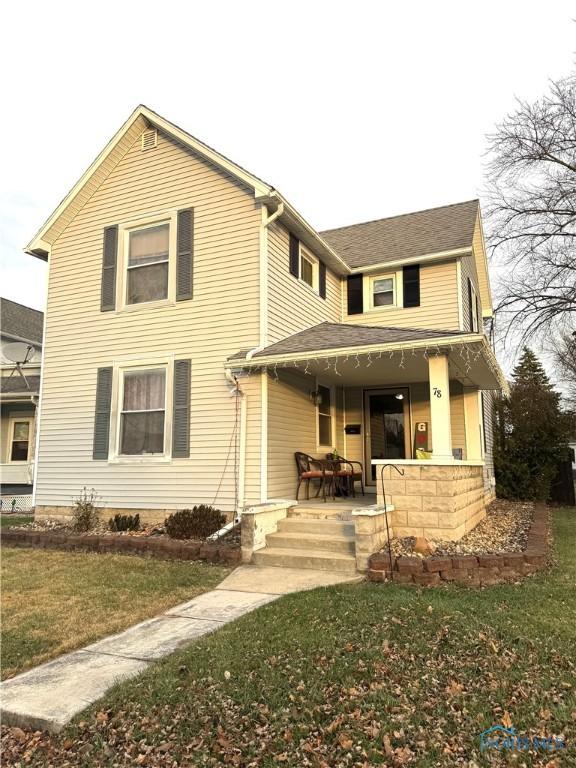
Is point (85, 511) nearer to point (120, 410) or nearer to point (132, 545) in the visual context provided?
point (120, 410)

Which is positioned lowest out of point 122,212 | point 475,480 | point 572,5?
point 475,480

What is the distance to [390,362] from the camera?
29.1ft

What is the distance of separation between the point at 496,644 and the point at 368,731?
153cm

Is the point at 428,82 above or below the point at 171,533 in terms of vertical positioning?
above

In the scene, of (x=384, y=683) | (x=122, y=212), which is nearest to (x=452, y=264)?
(x=122, y=212)

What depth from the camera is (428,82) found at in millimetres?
10258

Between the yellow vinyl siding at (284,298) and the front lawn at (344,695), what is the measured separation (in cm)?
560

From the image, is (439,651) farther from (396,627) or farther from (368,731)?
(368,731)

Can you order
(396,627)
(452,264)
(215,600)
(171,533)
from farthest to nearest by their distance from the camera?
1. (452,264)
2. (171,533)
3. (215,600)
4. (396,627)

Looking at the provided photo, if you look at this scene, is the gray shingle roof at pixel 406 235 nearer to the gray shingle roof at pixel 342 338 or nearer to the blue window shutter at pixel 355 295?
the blue window shutter at pixel 355 295

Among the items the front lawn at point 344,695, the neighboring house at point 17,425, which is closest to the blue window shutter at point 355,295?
the front lawn at point 344,695

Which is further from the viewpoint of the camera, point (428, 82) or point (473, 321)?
point (473, 321)

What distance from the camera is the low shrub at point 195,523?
805cm

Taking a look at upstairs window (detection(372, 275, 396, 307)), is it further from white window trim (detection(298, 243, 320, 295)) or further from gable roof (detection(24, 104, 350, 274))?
white window trim (detection(298, 243, 320, 295))
